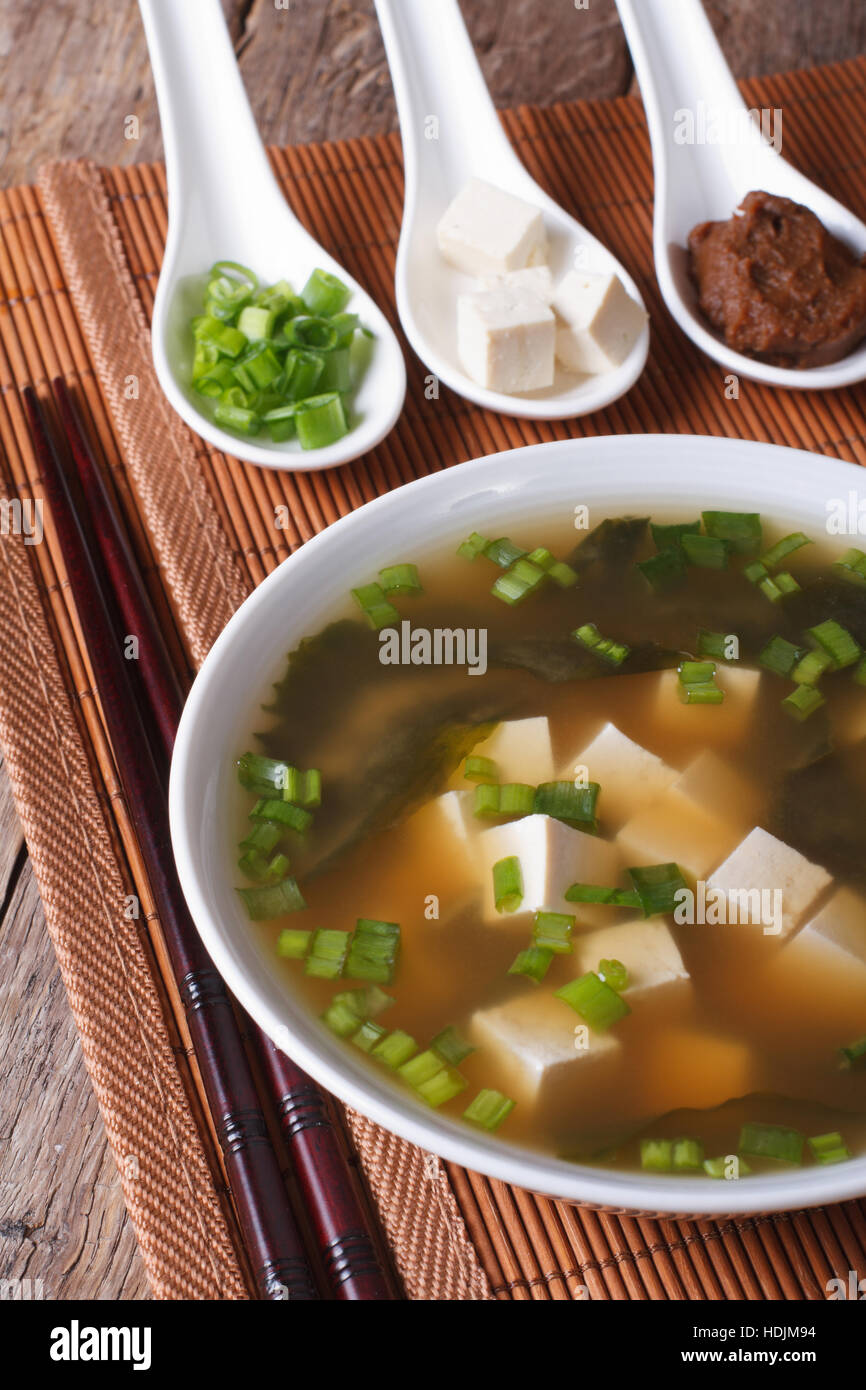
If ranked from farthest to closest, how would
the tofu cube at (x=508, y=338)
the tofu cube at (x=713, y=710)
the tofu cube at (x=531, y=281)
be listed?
1. the tofu cube at (x=531, y=281)
2. the tofu cube at (x=508, y=338)
3. the tofu cube at (x=713, y=710)

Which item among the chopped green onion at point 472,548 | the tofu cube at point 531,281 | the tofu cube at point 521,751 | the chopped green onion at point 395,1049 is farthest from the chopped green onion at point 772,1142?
the tofu cube at point 531,281

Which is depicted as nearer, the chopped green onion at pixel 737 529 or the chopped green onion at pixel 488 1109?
the chopped green onion at pixel 488 1109

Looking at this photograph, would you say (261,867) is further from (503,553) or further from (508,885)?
(503,553)

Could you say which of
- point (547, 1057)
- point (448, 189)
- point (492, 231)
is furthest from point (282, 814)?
point (448, 189)

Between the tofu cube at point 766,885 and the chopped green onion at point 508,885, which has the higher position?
the chopped green onion at point 508,885

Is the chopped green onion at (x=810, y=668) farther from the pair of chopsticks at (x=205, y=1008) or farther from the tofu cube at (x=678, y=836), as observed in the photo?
the pair of chopsticks at (x=205, y=1008)

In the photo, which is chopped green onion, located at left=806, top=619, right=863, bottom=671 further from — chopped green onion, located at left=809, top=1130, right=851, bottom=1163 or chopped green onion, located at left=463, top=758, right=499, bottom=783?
chopped green onion, located at left=809, top=1130, right=851, bottom=1163

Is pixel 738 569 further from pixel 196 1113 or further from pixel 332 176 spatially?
pixel 332 176
